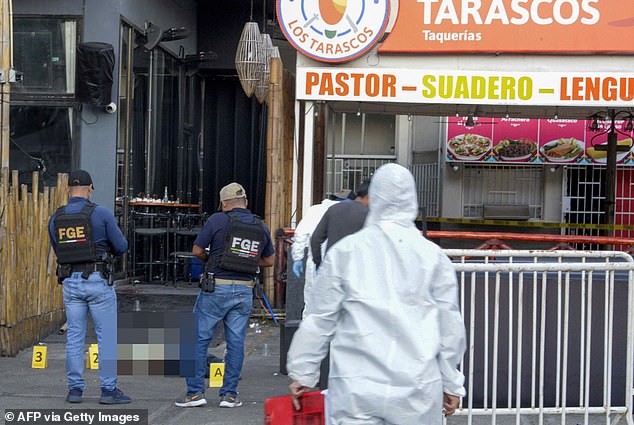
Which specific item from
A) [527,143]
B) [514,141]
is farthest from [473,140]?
[527,143]

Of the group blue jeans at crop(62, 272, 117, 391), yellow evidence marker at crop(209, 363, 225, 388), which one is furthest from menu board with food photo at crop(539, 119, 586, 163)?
blue jeans at crop(62, 272, 117, 391)

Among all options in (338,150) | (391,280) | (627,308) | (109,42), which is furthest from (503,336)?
(338,150)

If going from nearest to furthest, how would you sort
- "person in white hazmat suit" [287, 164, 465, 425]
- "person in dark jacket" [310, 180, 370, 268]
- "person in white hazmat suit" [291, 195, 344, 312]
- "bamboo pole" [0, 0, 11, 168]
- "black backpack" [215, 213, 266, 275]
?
"person in white hazmat suit" [287, 164, 465, 425] → "person in dark jacket" [310, 180, 370, 268] → "black backpack" [215, 213, 266, 275] → "person in white hazmat suit" [291, 195, 344, 312] → "bamboo pole" [0, 0, 11, 168]

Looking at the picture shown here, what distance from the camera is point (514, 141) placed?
18.9m

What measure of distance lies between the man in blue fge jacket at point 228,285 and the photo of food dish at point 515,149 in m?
11.7

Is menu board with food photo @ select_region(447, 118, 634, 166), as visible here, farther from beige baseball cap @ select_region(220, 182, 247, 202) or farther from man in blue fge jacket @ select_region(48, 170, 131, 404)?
man in blue fge jacket @ select_region(48, 170, 131, 404)

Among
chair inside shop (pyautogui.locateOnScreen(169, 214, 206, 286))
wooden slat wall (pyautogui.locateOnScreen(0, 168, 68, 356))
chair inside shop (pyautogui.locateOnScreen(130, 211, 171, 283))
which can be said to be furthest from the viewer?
chair inside shop (pyautogui.locateOnScreen(169, 214, 206, 286))

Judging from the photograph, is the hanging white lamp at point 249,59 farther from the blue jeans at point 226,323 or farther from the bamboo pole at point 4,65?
the blue jeans at point 226,323

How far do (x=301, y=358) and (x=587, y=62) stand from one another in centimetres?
880

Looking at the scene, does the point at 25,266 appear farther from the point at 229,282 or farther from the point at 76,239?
the point at 229,282

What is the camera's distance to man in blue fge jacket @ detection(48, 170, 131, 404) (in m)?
7.94

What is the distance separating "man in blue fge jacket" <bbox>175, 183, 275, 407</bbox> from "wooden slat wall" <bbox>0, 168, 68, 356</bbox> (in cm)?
290

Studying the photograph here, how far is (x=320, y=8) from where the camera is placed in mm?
11859

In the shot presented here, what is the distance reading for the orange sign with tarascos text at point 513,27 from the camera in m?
11.9
